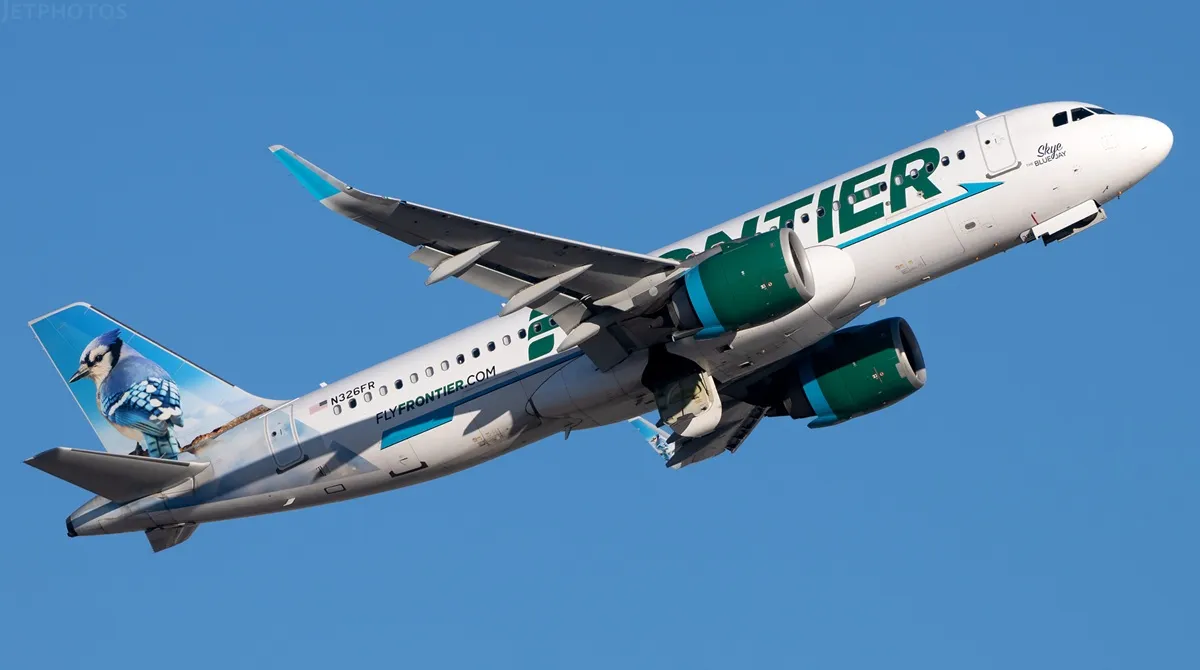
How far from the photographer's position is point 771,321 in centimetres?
3828

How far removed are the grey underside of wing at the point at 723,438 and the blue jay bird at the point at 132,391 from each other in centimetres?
1494

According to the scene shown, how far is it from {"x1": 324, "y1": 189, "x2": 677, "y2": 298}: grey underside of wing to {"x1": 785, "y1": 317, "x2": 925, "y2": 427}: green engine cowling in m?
8.15

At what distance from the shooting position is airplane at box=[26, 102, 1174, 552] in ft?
123

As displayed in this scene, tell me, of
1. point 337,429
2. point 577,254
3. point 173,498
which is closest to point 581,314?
point 577,254

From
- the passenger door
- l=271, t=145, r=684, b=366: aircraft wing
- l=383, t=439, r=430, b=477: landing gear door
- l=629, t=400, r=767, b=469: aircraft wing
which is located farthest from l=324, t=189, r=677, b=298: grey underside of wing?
the passenger door

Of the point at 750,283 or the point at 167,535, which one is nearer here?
the point at 750,283

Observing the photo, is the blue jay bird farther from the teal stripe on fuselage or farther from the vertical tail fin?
the teal stripe on fuselage

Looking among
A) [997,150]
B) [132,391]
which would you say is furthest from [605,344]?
[132,391]

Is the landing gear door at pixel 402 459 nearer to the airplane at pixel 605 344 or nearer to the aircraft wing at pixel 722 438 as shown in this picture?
the airplane at pixel 605 344

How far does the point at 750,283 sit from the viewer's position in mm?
36938

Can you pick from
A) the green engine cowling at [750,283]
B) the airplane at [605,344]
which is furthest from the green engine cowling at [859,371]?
the green engine cowling at [750,283]

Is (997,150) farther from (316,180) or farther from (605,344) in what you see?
(316,180)

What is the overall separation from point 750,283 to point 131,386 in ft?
Result: 67.0

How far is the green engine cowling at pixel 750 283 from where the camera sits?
3681 centimetres
